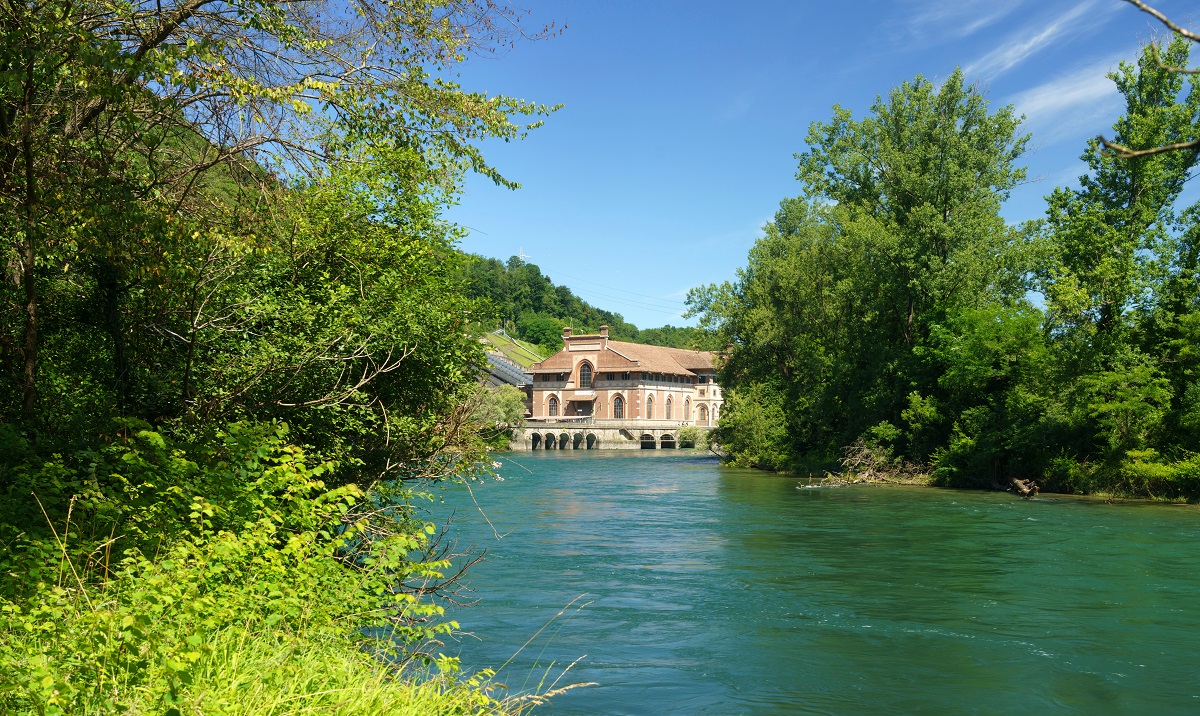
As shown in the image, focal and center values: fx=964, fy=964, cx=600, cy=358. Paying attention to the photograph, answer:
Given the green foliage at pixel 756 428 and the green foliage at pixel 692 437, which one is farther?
the green foliage at pixel 692 437

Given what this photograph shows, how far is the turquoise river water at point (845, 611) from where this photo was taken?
991cm

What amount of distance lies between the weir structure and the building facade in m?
0.95

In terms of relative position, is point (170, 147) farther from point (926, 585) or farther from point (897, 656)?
point (926, 585)

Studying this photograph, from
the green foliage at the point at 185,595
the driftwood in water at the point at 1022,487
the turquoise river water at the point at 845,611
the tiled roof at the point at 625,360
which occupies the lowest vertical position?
the turquoise river water at the point at 845,611

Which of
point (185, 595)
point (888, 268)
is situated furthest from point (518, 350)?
point (185, 595)

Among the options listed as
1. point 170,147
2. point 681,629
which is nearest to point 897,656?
point 681,629

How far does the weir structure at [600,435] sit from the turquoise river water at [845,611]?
61615mm

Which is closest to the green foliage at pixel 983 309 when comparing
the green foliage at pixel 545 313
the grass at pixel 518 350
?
the grass at pixel 518 350

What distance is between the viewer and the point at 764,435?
48.2m

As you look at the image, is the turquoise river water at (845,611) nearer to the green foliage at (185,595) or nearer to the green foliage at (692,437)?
the green foliage at (185,595)

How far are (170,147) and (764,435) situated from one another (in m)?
40.2

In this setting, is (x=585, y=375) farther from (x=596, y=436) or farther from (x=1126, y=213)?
(x=1126, y=213)

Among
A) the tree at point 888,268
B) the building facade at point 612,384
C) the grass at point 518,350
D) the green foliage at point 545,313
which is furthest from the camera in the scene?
the green foliage at point 545,313

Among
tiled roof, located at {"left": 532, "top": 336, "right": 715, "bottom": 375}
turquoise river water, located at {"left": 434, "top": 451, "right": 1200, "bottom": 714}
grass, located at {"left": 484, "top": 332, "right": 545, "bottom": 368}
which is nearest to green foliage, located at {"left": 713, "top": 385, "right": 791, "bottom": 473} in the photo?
turquoise river water, located at {"left": 434, "top": 451, "right": 1200, "bottom": 714}
